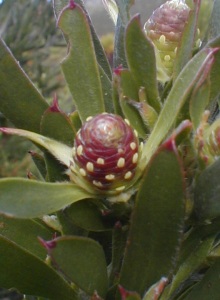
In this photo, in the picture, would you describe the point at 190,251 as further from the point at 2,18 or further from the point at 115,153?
the point at 2,18

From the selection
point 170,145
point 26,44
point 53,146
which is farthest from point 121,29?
point 26,44

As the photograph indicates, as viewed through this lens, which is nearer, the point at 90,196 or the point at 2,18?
the point at 90,196

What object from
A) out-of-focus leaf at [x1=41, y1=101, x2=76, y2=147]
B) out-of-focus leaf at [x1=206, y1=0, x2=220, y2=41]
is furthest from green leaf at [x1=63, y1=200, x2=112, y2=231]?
out-of-focus leaf at [x1=206, y1=0, x2=220, y2=41]

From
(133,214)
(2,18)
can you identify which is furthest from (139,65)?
(2,18)

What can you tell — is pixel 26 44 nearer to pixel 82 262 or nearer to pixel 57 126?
pixel 57 126

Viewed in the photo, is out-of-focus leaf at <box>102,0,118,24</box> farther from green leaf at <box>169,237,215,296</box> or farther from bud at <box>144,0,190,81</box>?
green leaf at <box>169,237,215,296</box>
